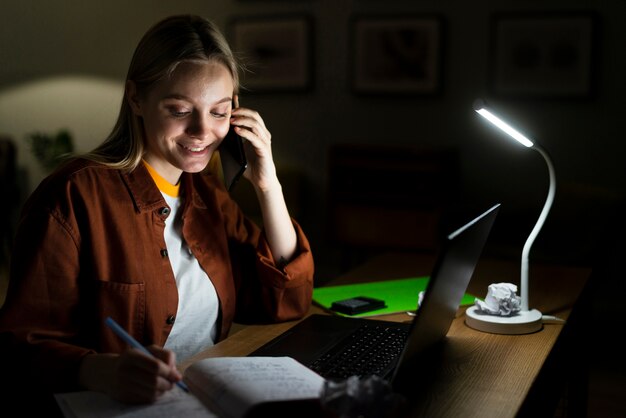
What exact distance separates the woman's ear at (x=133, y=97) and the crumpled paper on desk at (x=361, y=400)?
0.83 m

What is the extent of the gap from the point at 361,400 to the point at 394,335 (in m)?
0.59

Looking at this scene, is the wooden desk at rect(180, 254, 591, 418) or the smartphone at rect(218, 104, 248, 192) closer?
the wooden desk at rect(180, 254, 591, 418)

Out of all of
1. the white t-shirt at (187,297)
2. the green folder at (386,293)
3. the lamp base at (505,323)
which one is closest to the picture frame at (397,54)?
the green folder at (386,293)

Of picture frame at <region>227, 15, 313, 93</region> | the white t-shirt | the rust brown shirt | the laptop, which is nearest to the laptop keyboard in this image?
the laptop

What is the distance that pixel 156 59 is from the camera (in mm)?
1574

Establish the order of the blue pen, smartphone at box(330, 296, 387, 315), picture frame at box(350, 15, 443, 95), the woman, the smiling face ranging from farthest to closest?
picture frame at box(350, 15, 443, 95) → smartphone at box(330, 296, 387, 315) → the smiling face → the woman → the blue pen

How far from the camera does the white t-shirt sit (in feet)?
5.55

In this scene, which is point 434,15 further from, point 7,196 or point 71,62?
point 7,196

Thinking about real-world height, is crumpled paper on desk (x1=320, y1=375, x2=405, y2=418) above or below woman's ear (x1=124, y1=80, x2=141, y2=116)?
below

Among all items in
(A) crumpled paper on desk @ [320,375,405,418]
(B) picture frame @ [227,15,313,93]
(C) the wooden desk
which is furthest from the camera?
(B) picture frame @ [227,15,313,93]

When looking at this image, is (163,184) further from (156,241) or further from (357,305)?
(357,305)

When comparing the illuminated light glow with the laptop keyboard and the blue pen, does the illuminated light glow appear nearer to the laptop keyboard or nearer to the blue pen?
the laptop keyboard

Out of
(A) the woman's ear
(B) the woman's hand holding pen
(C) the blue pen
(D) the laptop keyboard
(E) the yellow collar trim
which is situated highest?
(A) the woman's ear

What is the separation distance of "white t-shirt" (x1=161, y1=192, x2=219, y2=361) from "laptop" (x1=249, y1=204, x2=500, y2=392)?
0.20m
